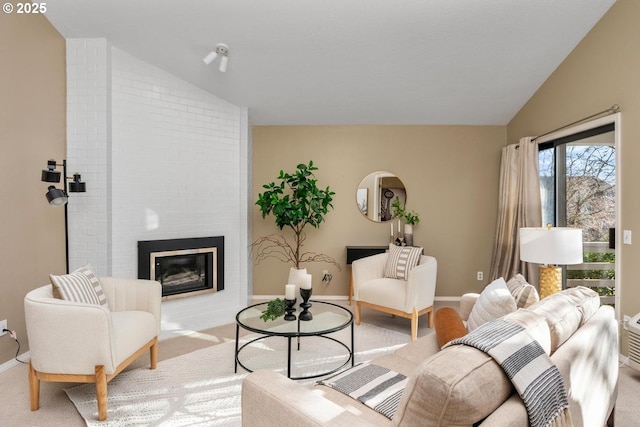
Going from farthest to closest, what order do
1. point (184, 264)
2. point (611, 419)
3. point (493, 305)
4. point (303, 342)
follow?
point (184, 264)
point (303, 342)
point (611, 419)
point (493, 305)

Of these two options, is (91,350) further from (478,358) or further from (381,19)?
(381,19)

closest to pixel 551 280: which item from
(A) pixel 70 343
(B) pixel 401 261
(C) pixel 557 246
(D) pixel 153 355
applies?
(C) pixel 557 246

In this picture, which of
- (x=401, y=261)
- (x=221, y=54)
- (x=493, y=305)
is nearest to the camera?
(x=493, y=305)

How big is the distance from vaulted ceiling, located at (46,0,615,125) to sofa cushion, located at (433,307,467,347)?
239 centimetres

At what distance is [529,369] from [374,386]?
74 centimetres

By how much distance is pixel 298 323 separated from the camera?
2705mm

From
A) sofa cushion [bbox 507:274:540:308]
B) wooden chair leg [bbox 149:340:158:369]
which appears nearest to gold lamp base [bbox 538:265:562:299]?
sofa cushion [bbox 507:274:540:308]

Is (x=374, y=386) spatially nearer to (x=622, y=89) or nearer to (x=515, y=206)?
(x=622, y=89)

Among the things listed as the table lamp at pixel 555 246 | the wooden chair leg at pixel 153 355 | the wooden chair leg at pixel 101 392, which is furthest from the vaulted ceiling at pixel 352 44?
the wooden chair leg at pixel 101 392

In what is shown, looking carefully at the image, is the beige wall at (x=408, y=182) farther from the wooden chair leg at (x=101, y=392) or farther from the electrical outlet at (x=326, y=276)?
the wooden chair leg at (x=101, y=392)

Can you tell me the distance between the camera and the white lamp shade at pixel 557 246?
Answer: 268cm

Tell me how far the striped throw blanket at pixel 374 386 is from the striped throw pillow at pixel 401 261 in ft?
7.41

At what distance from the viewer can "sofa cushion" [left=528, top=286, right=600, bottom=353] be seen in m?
1.57

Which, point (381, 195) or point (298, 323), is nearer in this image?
point (298, 323)
